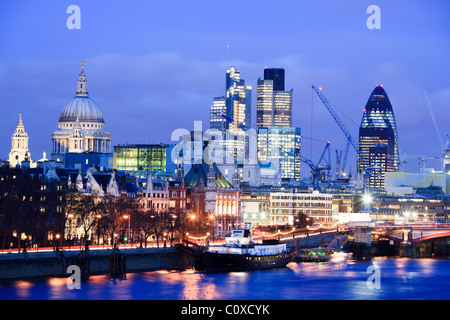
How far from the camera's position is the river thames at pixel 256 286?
8325 cm

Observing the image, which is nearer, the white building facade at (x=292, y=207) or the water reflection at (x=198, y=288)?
the water reflection at (x=198, y=288)

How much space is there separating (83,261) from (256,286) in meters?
14.8

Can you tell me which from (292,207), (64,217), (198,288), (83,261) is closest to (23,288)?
(83,261)

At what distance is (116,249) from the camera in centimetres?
9912

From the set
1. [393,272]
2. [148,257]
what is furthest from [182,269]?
[393,272]

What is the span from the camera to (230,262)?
10838 centimetres

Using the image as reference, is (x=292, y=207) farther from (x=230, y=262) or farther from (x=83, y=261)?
(x=83, y=261)

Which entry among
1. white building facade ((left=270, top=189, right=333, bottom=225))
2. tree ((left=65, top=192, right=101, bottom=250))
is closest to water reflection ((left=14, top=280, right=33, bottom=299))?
tree ((left=65, top=192, right=101, bottom=250))

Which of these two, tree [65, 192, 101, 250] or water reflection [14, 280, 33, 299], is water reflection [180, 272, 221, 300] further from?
tree [65, 192, 101, 250]

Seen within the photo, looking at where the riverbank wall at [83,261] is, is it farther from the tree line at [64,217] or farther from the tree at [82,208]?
the tree at [82,208]

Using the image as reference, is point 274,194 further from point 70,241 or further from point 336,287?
point 336,287

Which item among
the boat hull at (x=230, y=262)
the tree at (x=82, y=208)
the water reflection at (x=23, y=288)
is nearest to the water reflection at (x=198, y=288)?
the boat hull at (x=230, y=262)

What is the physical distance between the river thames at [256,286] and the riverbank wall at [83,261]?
153 cm

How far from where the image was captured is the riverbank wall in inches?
3543
